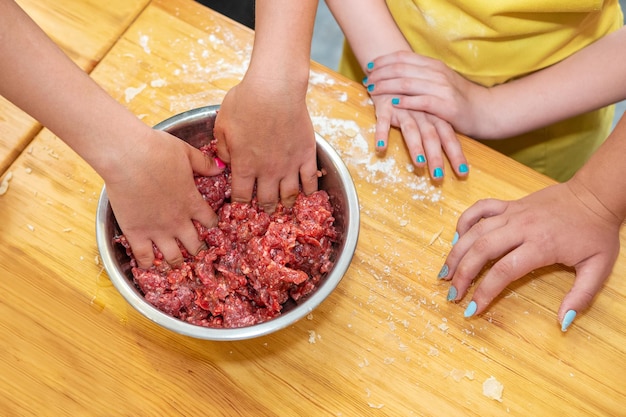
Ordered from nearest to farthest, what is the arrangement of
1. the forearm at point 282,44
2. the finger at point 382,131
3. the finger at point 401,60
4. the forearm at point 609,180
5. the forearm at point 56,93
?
1. the forearm at point 56,93
2. the forearm at point 282,44
3. the forearm at point 609,180
4. the finger at point 382,131
5. the finger at point 401,60

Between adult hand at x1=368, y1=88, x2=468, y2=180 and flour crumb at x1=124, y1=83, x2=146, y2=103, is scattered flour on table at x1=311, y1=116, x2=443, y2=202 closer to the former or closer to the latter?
adult hand at x1=368, y1=88, x2=468, y2=180

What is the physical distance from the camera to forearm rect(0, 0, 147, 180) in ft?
2.76

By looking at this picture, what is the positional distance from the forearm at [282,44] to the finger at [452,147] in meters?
0.35

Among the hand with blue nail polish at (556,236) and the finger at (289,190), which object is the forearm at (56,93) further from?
the hand with blue nail polish at (556,236)

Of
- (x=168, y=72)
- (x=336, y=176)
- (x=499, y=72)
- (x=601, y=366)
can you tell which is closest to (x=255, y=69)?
(x=336, y=176)

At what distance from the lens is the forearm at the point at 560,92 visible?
1.22m

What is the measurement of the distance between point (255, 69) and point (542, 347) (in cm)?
68

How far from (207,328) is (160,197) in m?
0.22

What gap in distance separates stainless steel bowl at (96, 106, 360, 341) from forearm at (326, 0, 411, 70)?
369 millimetres

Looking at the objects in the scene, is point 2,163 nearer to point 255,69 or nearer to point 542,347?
point 255,69

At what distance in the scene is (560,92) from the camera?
1.26 metres

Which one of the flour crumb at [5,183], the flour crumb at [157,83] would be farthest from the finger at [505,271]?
the flour crumb at [5,183]

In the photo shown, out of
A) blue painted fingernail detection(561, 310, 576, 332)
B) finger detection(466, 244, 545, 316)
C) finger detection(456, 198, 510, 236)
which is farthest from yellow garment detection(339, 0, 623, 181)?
blue painted fingernail detection(561, 310, 576, 332)

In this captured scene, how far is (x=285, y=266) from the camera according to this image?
0.99m
